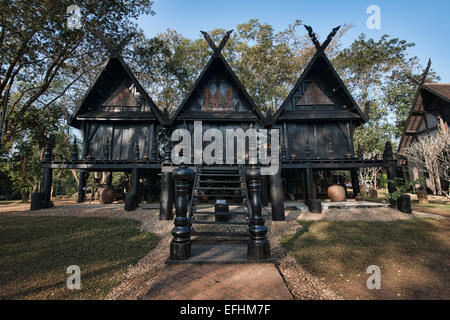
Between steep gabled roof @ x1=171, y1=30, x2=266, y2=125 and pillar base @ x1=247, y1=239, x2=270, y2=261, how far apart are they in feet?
27.9

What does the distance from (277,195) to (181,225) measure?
13.0ft

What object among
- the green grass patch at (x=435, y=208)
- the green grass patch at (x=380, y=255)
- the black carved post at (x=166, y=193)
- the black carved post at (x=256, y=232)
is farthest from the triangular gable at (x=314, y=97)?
the black carved post at (x=256, y=232)

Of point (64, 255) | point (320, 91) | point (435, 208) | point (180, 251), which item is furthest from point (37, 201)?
point (435, 208)

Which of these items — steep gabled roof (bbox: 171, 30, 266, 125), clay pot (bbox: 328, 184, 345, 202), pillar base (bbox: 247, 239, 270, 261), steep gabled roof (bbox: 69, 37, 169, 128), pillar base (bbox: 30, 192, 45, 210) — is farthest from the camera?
steep gabled roof (bbox: 69, 37, 169, 128)

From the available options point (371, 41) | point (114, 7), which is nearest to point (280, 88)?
point (371, 41)

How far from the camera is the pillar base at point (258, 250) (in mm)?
3162

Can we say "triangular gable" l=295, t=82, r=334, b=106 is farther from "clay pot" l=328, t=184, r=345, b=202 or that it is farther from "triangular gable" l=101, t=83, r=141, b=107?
"triangular gable" l=101, t=83, r=141, b=107

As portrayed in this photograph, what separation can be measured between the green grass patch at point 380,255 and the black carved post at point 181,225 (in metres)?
1.99

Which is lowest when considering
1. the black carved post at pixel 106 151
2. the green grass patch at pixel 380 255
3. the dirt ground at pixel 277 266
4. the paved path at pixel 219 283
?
the green grass patch at pixel 380 255

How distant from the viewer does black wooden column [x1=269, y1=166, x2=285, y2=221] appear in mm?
6430

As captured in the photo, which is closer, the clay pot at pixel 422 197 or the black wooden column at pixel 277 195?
the black wooden column at pixel 277 195

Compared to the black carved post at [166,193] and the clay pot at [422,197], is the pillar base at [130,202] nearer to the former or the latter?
the black carved post at [166,193]

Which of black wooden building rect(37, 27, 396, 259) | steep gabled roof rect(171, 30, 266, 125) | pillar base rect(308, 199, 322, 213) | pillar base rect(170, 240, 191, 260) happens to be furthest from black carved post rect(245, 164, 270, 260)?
steep gabled roof rect(171, 30, 266, 125)
